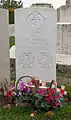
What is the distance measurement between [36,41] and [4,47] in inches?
22.8

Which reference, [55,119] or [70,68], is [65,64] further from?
[55,119]

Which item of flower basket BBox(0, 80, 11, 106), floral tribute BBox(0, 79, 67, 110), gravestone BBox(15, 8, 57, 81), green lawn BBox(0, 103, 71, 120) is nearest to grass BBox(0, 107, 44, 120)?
green lawn BBox(0, 103, 71, 120)

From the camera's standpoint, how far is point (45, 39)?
16.2 ft

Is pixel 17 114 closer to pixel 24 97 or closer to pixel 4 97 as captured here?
pixel 24 97

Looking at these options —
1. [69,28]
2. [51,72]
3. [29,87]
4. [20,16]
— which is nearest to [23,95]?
[29,87]

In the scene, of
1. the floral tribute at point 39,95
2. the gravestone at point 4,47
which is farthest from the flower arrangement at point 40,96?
the gravestone at point 4,47

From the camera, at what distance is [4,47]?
4.87 metres

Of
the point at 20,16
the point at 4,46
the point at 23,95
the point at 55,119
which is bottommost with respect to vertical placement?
the point at 55,119

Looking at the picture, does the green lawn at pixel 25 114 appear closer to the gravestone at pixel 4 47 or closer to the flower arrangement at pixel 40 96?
the flower arrangement at pixel 40 96

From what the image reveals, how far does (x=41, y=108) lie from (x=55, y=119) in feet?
1.01

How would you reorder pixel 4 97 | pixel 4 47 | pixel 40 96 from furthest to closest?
pixel 4 47 < pixel 4 97 < pixel 40 96

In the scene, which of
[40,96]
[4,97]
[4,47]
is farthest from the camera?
[4,47]

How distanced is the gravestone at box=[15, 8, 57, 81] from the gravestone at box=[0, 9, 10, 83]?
0.23 m

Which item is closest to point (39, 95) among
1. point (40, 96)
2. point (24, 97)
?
point (40, 96)
